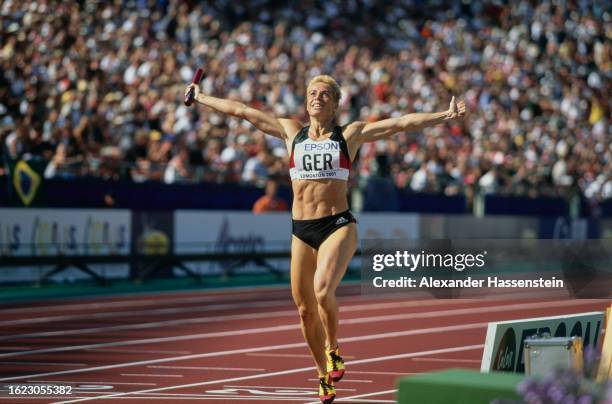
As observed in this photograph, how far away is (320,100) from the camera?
1123cm

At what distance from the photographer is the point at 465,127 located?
3494cm

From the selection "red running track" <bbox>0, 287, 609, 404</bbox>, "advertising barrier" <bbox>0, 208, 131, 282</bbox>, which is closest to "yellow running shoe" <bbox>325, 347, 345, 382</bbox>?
"red running track" <bbox>0, 287, 609, 404</bbox>

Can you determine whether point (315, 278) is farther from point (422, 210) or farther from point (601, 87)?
point (601, 87)

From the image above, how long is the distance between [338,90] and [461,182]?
20.2m

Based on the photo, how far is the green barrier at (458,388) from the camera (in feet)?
22.2

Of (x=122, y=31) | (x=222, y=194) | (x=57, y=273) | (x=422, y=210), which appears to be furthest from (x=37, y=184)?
(x=422, y=210)

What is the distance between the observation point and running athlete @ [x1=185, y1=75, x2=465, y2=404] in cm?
Answer: 1109

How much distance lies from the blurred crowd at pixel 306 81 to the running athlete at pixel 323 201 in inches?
444

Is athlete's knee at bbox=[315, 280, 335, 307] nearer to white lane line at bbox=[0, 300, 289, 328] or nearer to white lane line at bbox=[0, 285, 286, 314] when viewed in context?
white lane line at bbox=[0, 300, 289, 328]

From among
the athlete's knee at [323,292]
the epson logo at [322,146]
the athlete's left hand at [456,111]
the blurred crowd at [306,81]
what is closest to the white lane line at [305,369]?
the athlete's knee at [323,292]

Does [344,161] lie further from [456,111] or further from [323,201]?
[456,111]

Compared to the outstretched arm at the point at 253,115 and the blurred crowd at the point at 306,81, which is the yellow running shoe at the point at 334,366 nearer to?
the outstretched arm at the point at 253,115

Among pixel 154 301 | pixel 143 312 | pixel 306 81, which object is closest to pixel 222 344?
pixel 143 312

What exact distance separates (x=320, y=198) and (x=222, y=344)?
18.4 feet
